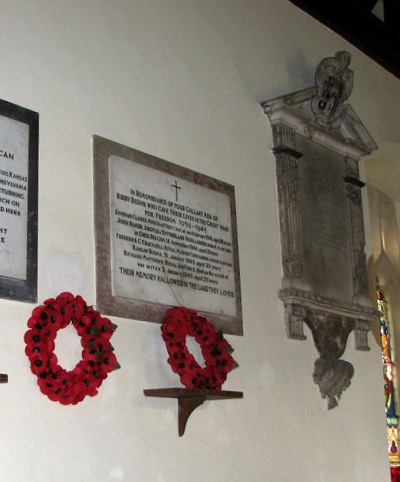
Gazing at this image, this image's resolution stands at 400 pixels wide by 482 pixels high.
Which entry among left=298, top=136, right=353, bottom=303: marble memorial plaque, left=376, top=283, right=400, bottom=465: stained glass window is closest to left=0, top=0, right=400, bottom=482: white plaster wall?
left=298, top=136, right=353, bottom=303: marble memorial plaque

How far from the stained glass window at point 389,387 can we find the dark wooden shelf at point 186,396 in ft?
11.5

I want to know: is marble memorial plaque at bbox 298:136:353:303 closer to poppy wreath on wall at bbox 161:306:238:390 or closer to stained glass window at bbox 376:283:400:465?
poppy wreath on wall at bbox 161:306:238:390

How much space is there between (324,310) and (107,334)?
1.80 metres

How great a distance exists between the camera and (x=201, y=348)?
4363 mm

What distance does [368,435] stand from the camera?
18.0 ft

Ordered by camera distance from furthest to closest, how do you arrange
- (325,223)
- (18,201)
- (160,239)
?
(325,223)
(160,239)
(18,201)

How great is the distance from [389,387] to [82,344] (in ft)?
14.6

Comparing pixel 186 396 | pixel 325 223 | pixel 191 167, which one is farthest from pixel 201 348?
pixel 325 223

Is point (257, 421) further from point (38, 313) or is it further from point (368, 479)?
point (38, 313)

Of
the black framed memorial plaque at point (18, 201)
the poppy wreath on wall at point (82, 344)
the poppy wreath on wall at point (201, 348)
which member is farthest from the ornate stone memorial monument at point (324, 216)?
the black framed memorial plaque at point (18, 201)

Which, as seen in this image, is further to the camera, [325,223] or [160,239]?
[325,223]

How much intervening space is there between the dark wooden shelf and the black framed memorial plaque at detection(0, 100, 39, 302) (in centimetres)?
69

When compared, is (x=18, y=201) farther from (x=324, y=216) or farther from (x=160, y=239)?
(x=324, y=216)

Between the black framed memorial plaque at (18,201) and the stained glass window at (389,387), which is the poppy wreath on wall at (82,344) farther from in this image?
the stained glass window at (389,387)
